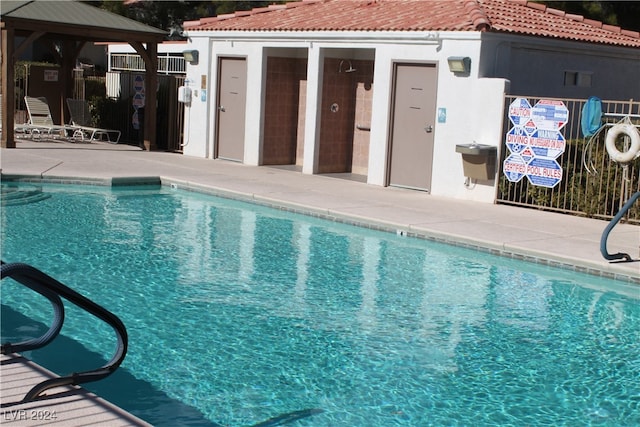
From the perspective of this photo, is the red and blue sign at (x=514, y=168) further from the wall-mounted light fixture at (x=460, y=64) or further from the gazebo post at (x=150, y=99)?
the gazebo post at (x=150, y=99)

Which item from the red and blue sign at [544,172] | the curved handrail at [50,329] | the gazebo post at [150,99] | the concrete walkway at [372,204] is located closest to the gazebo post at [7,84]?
the concrete walkway at [372,204]

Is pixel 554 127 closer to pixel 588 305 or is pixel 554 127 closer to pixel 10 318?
pixel 588 305

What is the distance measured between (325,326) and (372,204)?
6454mm

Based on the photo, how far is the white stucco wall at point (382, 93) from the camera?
15.3m

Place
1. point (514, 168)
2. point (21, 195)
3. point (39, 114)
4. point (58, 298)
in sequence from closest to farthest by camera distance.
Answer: point (58, 298)
point (21, 195)
point (514, 168)
point (39, 114)

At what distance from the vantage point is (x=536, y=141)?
1444 centimetres

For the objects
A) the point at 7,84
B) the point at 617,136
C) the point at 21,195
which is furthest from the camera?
the point at 7,84

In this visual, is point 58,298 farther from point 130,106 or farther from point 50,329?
point 130,106

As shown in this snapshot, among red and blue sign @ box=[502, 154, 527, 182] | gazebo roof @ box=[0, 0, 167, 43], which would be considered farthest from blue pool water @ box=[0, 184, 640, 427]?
gazebo roof @ box=[0, 0, 167, 43]

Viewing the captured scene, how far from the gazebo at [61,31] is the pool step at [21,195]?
5.09 m

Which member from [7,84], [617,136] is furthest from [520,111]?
[7,84]

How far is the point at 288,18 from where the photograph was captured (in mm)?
20031

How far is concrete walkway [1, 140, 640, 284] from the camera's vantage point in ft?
37.0

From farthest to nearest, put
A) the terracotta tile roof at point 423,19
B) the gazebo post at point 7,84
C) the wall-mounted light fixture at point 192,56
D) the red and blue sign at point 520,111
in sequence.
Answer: the wall-mounted light fixture at point 192,56 → the gazebo post at point 7,84 → the terracotta tile roof at point 423,19 → the red and blue sign at point 520,111
